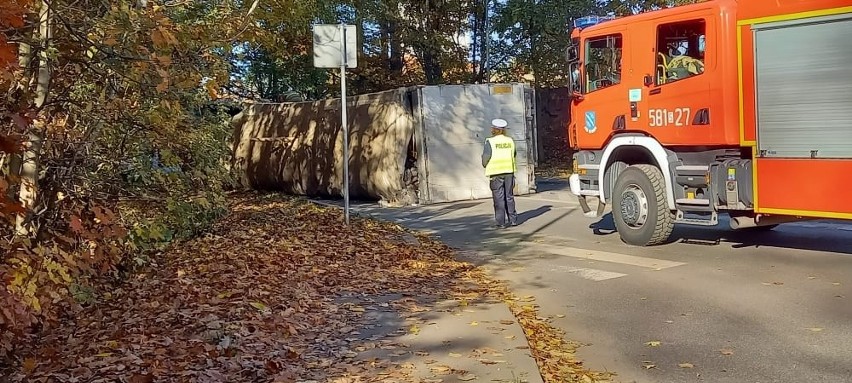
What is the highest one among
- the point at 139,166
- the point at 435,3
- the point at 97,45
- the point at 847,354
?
the point at 435,3

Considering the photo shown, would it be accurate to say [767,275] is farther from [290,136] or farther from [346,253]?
[290,136]

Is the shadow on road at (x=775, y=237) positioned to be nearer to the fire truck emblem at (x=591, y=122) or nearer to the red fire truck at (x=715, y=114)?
the red fire truck at (x=715, y=114)

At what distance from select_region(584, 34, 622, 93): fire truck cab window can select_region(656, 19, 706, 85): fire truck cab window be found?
2.45ft

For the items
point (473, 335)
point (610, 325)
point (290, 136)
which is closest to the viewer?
point (473, 335)

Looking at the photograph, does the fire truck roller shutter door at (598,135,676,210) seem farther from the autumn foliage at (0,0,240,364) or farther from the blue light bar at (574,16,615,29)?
the autumn foliage at (0,0,240,364)

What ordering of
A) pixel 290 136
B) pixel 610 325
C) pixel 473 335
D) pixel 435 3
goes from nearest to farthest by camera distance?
pixel 473 335 → pixel 610 325 → pixel 290 136 → pixel 435 3

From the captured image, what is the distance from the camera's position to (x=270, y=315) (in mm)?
6695

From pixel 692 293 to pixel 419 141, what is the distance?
876 cm

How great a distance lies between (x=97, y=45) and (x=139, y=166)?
3262 mm

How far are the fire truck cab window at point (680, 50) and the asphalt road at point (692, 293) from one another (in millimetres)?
2123

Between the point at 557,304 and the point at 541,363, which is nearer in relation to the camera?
the point at 541,363

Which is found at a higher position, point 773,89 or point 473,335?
point 773,89

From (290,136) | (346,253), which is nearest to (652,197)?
(346,253)

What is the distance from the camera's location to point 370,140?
16500 millimetres
